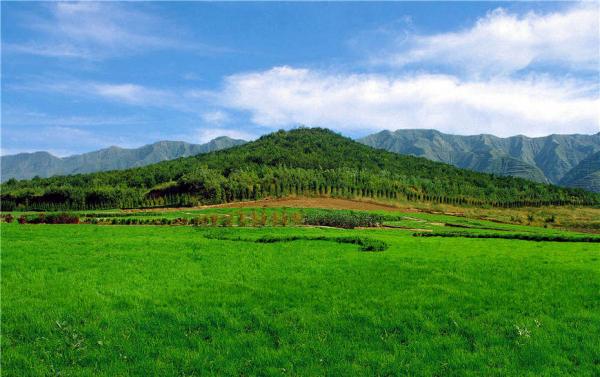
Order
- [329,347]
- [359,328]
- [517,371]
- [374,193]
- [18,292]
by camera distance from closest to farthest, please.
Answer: [517,371]
[329,347]
[359,328]
[18,292]
[374,193]

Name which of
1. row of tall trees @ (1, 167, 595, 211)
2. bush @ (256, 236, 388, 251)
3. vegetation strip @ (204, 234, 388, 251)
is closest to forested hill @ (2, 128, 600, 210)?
row of tall trees @ (1, 167, 595, 211)

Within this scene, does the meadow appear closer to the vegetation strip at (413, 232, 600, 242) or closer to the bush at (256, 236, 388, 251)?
the bush at (256, 236, 388, 251)

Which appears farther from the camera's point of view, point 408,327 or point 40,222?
point 40,222

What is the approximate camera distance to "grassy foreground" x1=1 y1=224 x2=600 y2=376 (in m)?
9.97

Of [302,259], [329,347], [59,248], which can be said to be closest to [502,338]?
[329,347]

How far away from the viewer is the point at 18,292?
14820mm

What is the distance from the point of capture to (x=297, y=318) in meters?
12.6

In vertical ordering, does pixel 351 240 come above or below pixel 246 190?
below

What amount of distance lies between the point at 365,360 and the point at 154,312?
7572mm

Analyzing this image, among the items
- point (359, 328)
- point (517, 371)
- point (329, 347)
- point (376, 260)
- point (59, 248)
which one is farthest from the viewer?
point (59, 248)

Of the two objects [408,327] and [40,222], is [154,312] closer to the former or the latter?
[408,327]

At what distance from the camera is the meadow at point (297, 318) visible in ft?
32.7

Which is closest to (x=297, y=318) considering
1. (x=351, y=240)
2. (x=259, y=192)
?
(x=351, y=240)

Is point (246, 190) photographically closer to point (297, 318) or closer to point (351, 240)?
point (351, 240)
